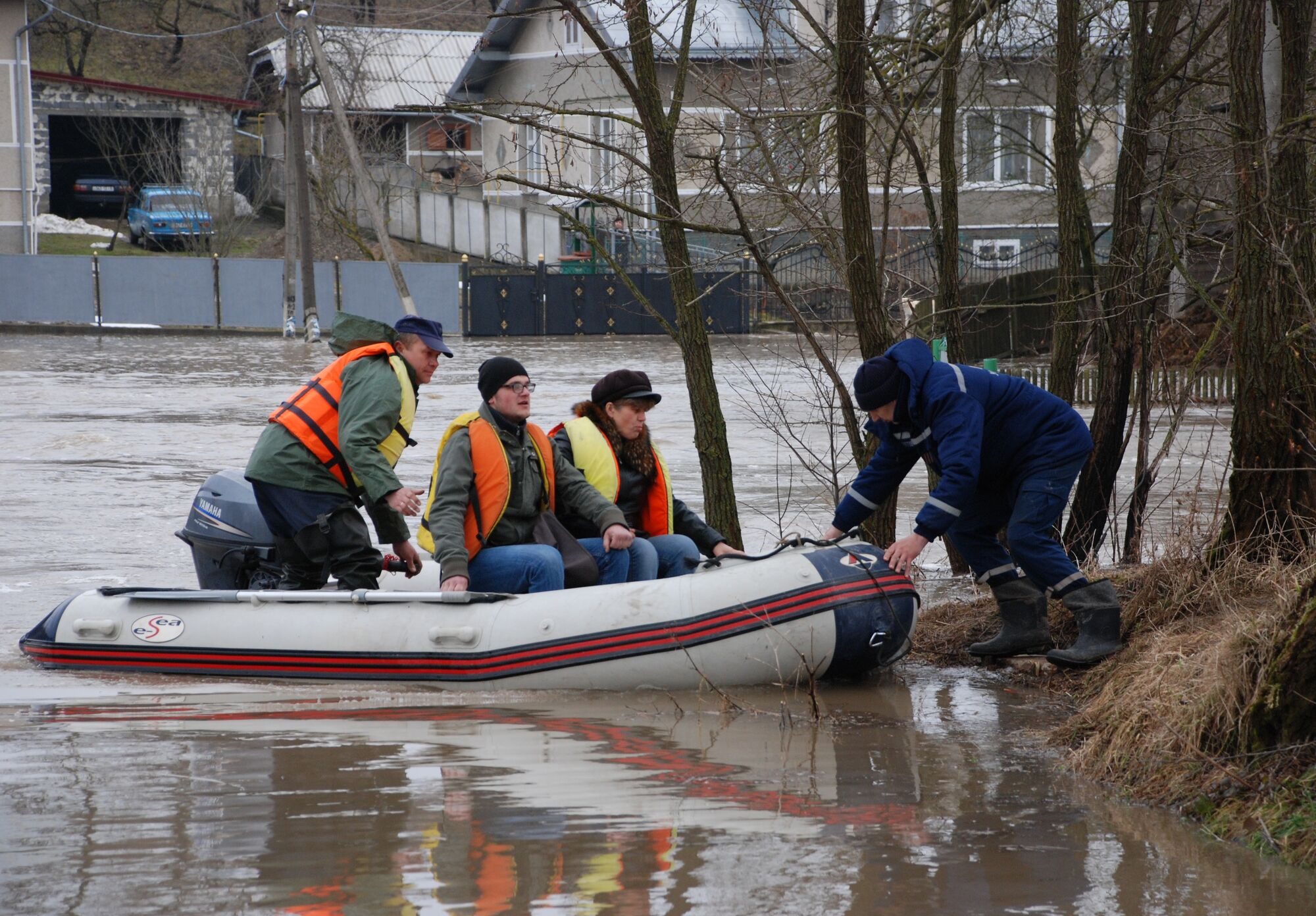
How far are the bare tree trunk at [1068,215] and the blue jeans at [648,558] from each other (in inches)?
97.6

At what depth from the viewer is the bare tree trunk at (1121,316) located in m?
7.71

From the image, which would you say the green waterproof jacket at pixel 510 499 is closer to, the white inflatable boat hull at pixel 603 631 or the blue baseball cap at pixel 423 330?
the white inflatable boat hull at pixel 603 631

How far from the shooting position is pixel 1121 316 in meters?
7.86

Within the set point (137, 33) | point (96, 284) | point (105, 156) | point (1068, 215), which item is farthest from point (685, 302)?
point (137, 33)

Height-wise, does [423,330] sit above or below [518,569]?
above

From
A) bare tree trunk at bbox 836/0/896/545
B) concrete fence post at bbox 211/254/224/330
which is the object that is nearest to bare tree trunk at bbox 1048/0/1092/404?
bare tree trunk at bbox 836/0/896/545

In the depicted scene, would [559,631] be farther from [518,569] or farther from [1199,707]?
[1199,707]

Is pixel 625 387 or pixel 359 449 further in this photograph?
pixel 625 387

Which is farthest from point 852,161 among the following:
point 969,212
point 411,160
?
point 411,160

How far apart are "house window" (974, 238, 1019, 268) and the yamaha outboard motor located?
2273 cm

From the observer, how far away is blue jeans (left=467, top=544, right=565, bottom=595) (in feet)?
20.4

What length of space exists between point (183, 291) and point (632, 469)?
27574 mm

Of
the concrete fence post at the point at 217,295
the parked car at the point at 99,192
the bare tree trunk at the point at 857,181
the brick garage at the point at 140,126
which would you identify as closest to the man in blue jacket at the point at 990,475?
the bare tree trunk at the point at 857,181

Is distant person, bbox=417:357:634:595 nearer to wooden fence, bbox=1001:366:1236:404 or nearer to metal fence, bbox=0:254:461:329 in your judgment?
wooden fence, bbox=1001:366:1236:404
